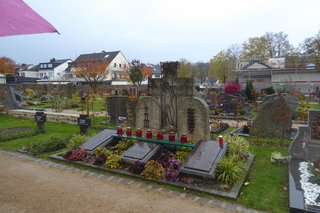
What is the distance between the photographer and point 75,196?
5.73m

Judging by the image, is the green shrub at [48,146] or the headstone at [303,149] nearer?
the headstone at [303,149]

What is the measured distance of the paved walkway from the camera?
519 centimetres

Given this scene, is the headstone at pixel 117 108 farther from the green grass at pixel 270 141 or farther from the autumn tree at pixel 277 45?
the autumn tree at pixel 277 45

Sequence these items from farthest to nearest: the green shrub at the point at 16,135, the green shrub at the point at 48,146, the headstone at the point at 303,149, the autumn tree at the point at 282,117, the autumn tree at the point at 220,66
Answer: the autumn tree at the point at 220,66, the green shrub at the point at 16,135, the autumn tree at the point at 282,117, the green shrub at the point at 48,146, the headstone at the point at 303,149

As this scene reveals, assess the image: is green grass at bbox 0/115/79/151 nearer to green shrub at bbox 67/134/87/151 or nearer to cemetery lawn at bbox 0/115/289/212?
cemetery lawn at bbox 0/115/289/212

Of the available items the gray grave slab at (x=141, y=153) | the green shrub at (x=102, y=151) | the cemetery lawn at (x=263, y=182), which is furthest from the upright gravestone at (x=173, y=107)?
the cemetery lawn at (x=263, y=182)

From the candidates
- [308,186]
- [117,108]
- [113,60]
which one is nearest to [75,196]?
[308,186]

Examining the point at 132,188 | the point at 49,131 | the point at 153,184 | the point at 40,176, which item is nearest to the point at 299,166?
the point at 153,184

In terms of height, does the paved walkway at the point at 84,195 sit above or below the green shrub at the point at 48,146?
below

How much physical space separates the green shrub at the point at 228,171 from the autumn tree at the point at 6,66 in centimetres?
6656

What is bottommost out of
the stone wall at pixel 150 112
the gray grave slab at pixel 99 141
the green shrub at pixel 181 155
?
the green shrub at pixel 181 155

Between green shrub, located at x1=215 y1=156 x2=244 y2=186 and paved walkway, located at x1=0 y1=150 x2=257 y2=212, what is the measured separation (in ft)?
2.78

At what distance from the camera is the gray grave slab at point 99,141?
840 cm

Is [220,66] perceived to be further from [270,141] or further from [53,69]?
[53,69]
